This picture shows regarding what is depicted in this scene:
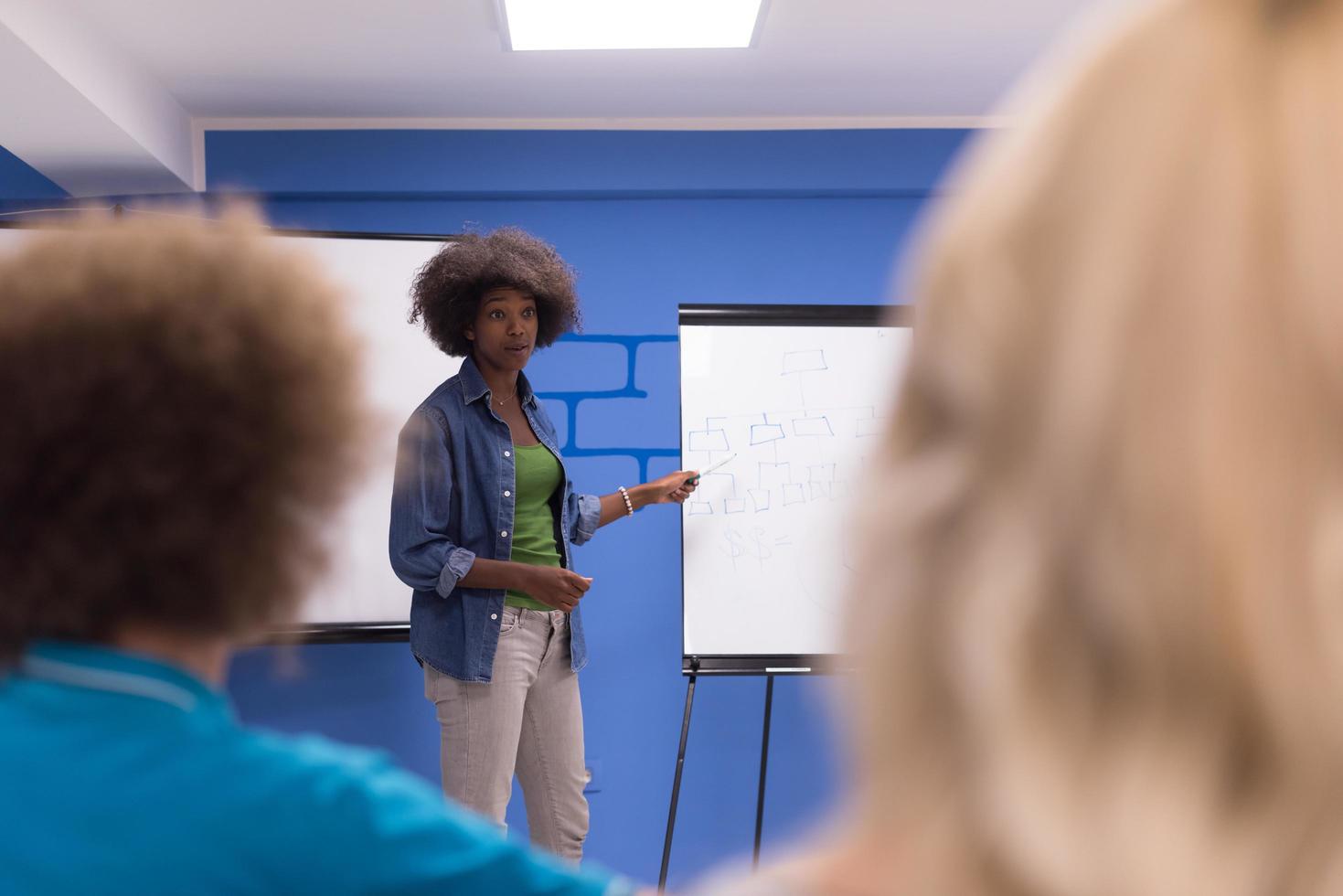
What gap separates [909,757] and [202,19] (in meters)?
3.06

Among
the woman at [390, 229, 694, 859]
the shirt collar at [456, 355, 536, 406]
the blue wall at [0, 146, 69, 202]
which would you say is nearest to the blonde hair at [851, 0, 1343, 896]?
the woman at [390, 229, 694, 859]

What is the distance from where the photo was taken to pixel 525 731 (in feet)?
8.97

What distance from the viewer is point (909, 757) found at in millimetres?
308

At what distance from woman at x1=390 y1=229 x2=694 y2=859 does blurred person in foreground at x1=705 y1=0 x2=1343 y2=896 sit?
214 centimetres

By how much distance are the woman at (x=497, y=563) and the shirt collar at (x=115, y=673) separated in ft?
5.55

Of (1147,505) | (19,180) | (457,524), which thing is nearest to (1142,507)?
(1147,505)

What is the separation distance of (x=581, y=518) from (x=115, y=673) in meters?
2.33

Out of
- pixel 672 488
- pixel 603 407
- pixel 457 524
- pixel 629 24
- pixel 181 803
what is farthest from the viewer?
pixel 603 407

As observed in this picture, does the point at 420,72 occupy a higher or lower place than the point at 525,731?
higher

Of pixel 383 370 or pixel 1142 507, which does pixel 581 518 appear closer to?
pixel 383 370

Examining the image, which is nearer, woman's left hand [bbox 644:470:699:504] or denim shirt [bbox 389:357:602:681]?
denim shirt [bbox 389:357:602:681]

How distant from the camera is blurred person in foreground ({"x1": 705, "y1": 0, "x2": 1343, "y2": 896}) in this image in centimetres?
28

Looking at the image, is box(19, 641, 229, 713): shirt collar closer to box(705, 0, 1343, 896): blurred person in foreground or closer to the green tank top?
box(705, 0, 1343, 896): blurred person in foreground

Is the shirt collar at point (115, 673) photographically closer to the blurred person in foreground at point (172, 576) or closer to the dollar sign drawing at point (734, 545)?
the blurred person in foreground at point (172, 576)
